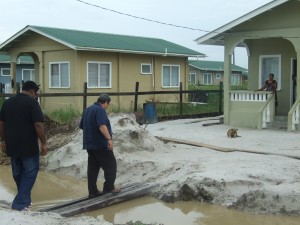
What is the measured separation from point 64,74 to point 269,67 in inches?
360

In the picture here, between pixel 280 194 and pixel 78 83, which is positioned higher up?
pixel 78 83

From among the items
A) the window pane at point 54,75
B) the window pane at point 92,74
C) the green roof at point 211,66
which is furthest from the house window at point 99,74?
the green roof at point 211,66

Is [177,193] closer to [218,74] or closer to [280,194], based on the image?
[280,194]

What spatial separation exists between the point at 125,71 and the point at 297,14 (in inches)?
368

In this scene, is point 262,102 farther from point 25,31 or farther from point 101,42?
point 25,31

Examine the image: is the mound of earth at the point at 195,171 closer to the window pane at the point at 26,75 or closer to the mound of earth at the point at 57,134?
the mound of earth at the point at 57,134

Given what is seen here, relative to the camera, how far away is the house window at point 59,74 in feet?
71.6

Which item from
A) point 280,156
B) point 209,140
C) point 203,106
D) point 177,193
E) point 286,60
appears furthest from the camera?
point 203,106

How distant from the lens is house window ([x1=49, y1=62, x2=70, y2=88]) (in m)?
21.8

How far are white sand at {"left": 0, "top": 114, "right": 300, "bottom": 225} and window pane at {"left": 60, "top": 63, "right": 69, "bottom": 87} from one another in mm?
8287

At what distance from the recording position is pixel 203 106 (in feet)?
74.4

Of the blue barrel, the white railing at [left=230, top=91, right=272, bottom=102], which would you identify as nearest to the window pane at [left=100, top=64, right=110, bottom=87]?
the blue barrel

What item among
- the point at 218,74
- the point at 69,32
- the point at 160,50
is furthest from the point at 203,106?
the point at 218,74

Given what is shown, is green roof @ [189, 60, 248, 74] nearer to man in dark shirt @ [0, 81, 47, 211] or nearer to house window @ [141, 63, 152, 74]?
house window @ [141, 63, 152, 74]
